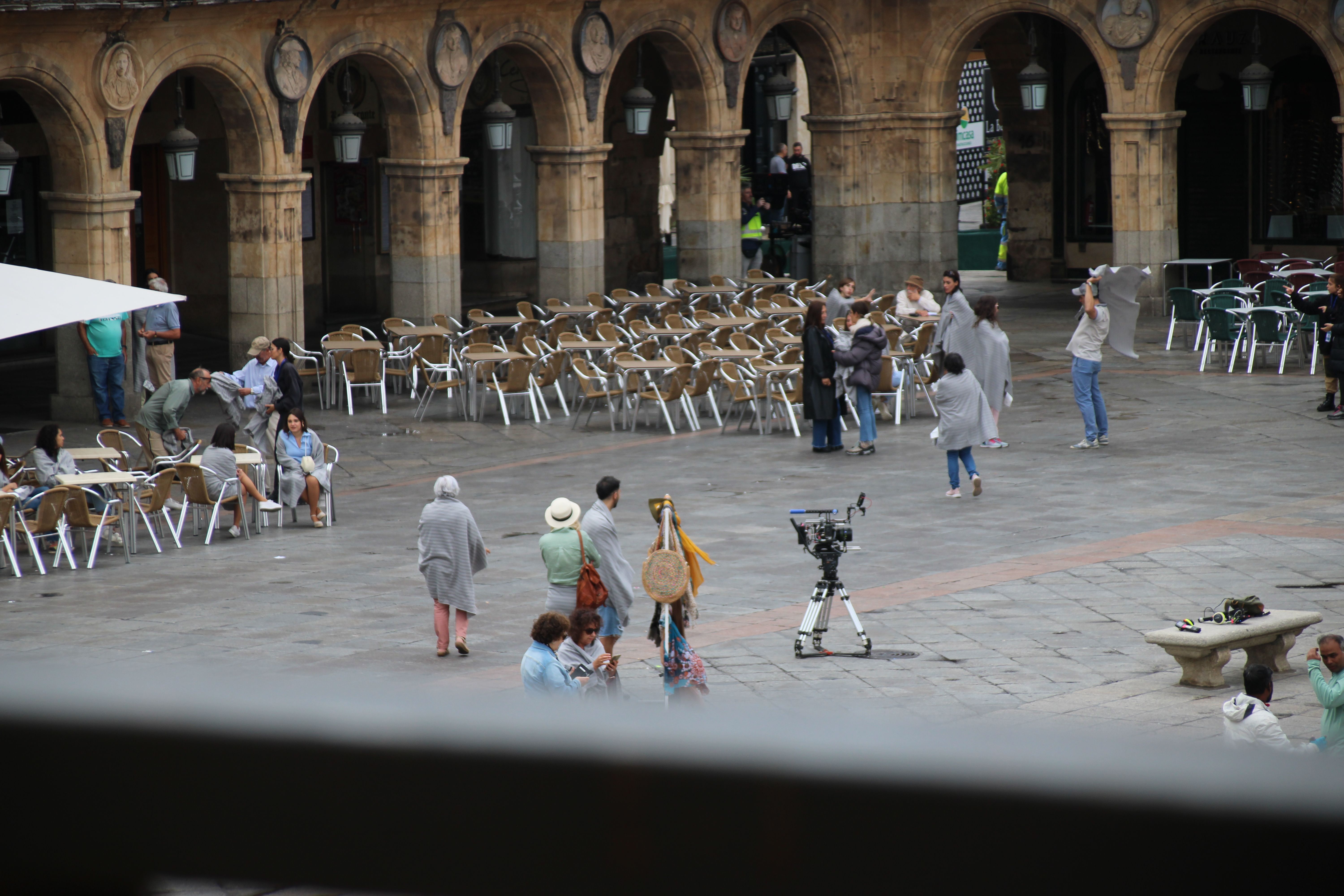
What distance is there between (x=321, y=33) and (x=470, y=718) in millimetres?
21258

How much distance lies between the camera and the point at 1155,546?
1226cm

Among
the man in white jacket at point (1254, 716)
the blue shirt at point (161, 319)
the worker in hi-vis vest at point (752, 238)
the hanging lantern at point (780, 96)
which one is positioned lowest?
the man in white jacket at point (1254, 716)

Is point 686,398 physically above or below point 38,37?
below

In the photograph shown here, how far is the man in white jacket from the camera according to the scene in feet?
24.1

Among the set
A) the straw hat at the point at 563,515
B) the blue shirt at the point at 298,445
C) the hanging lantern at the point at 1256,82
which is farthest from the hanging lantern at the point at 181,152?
the hanging lantern at the point at 1256,82

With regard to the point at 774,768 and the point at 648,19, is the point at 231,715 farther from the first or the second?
the point at 648,19

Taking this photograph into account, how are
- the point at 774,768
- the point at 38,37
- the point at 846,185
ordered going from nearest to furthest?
the point at 774,768 → the point at 38,37 → the point at 846,185

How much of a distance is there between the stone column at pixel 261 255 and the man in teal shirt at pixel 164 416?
568 cm

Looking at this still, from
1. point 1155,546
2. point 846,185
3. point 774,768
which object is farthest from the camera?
point 846,185

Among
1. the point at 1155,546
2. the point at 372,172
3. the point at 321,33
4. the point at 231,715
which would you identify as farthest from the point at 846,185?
the point at 231,715

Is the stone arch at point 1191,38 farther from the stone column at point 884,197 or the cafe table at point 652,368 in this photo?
the cafe table at point 652,368

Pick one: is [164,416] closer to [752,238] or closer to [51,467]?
[51,467]

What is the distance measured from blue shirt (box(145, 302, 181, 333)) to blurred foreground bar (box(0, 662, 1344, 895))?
60.8 feet

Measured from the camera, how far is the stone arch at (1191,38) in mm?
24078
